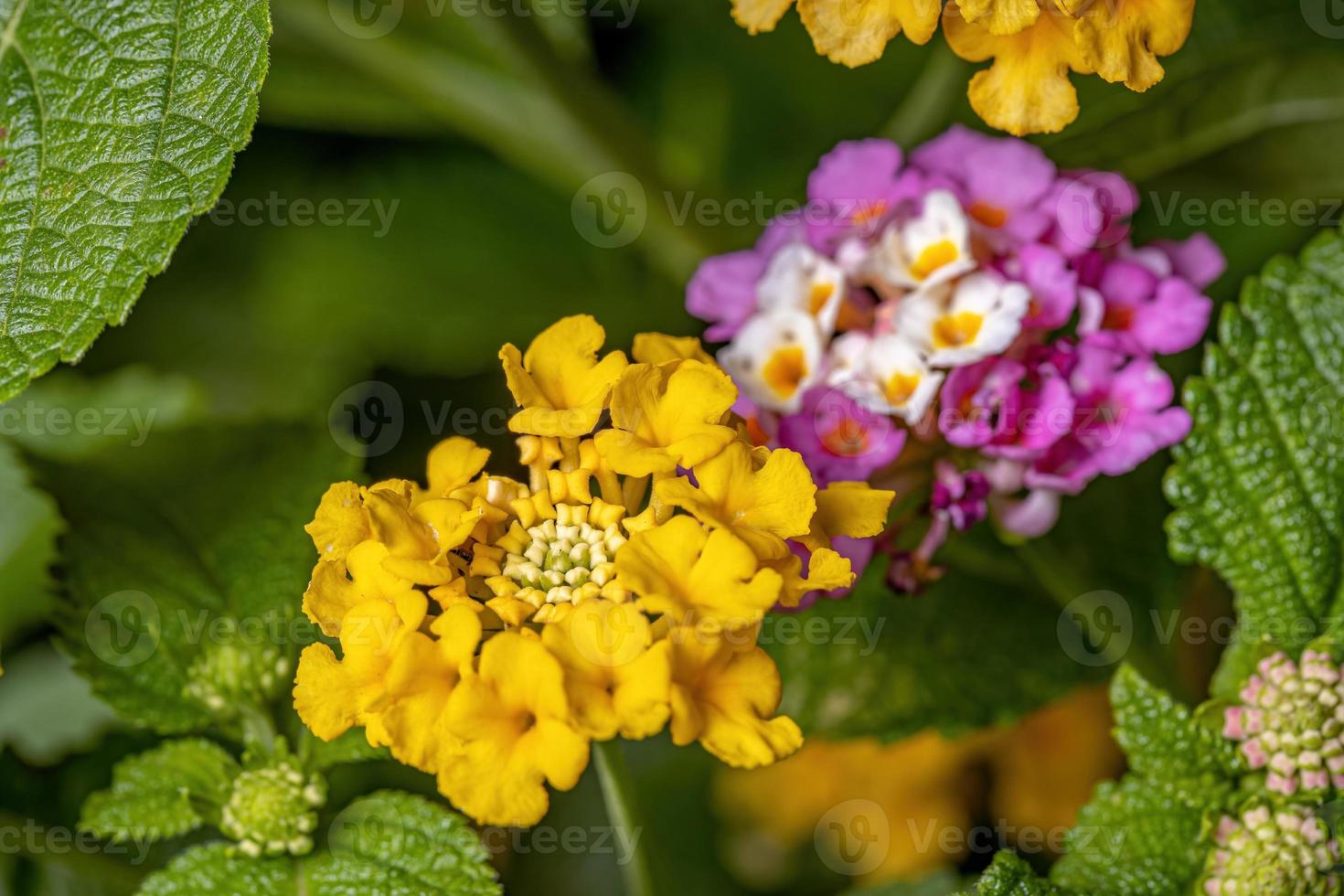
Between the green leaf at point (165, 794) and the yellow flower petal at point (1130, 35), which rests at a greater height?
the yellow flower petal at point (1130, 35)

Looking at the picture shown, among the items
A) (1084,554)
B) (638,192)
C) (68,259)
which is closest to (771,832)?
(1084,554)

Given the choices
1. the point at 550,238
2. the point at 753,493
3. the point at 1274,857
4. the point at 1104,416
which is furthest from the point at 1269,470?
the point at 550,238

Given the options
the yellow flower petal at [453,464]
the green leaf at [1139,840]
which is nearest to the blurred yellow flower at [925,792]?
the green leaf at [1139,840]

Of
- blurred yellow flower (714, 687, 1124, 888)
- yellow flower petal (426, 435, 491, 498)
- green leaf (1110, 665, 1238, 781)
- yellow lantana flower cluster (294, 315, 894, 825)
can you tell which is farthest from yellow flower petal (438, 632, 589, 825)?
blurred yellow flower (714, 687, 1124, 888)

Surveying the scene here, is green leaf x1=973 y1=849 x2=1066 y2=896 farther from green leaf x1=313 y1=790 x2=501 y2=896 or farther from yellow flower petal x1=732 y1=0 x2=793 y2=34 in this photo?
yellow flower petal x1=732 y1=0 x2=793 y2=34

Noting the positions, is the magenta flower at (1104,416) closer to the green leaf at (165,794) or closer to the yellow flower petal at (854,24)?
the yellow flower petal at (854,24)

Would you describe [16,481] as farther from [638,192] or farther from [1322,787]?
[1322,787]

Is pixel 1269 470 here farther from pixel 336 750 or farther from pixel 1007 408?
pixel 336 750
